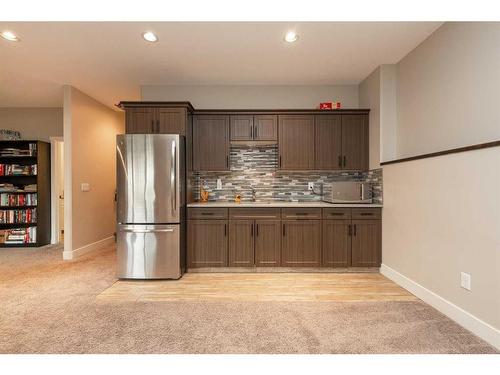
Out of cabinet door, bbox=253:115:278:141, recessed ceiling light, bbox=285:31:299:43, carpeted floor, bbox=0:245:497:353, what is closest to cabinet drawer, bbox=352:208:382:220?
carpeted floor, bbox=0:245:497:353

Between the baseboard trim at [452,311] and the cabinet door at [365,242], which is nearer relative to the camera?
the baseboard trim at [452,311]

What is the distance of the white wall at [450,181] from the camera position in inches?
80.3

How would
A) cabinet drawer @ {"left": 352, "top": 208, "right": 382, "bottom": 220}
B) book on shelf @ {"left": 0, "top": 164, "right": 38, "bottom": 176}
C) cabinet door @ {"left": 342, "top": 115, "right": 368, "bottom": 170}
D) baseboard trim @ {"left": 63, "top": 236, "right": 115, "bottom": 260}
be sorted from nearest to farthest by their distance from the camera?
cabinet drawer @ {"left": 352, "top": 208, "right": 382, "bottom": 220} < cabinet door @ {"left": 342, "top": 115, "right": 368, "bottom": 170} < baseboard trim @ {"left": 63, "top": 236, "right": 115, "bottom": 260} < book on shelf @ {"left": 0, "top": 164, "right": 38, "bottom": 176}

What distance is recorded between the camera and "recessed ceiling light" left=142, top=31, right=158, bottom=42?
2803 mm

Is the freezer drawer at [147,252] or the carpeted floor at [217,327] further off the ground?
the freezer drawer at [147,252]

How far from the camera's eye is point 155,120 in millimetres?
3672

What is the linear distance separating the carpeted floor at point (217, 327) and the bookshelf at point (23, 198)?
2.51 m

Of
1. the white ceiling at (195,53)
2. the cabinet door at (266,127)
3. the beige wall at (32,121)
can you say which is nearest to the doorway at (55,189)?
the beige wall at (32,121)

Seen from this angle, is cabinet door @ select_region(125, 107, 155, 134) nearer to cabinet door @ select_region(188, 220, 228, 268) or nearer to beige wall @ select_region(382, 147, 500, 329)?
cabinet door @ select_region(188, 220, 228, 268)

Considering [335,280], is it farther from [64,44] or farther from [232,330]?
[64,44]

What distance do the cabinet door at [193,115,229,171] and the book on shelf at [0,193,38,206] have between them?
3430mm

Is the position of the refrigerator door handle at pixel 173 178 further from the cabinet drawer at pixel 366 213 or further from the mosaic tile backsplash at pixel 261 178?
the cabinet drawer at pixel 366 213

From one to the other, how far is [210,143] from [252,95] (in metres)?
0.97

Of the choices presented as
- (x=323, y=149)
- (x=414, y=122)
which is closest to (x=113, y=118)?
(x=323, y=149)
